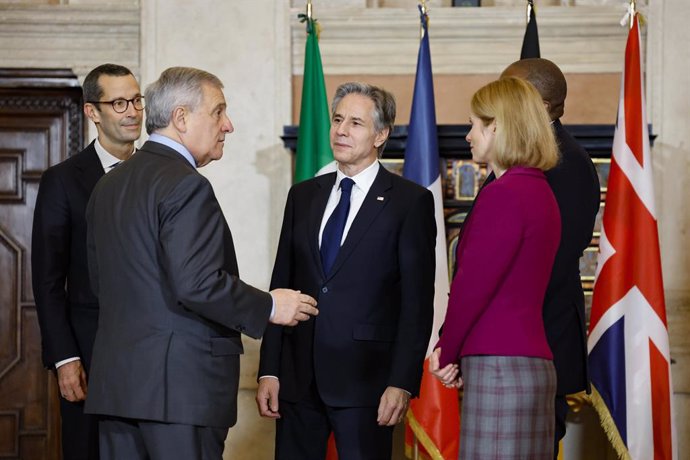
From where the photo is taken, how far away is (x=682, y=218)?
484cm

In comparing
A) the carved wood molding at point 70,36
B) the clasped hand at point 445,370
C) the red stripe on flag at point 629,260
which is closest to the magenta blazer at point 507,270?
the clasped hand at point 445,370

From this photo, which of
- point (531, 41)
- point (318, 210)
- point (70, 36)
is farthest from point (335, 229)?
point (70, 36)

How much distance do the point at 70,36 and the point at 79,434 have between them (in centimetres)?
241

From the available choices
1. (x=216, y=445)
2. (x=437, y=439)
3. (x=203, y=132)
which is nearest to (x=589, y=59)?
(x=437, y=439)

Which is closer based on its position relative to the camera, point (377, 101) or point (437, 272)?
point (377, 101)

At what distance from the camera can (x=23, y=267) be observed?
5.39 meters

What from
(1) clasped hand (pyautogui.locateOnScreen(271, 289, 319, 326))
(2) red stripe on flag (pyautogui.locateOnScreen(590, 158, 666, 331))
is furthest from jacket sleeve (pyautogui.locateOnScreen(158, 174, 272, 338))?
(2) red stripe on flag (pyautogui.locateOnScreen(590, 158, 666, 331))

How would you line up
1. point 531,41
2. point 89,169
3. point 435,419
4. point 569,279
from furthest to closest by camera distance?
1. point 531,41
2. point 435,419
3. point 89,169
4. point 569,279

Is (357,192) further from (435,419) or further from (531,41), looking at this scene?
(531,41)

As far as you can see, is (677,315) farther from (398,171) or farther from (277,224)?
(277,224)

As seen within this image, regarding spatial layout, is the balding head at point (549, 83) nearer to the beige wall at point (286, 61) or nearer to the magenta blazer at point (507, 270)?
the magenta blazer at point (507, 270)

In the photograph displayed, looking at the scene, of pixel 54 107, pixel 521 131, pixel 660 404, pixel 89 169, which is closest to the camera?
pixel 521 131

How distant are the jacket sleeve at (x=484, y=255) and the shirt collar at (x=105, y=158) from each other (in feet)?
4.76

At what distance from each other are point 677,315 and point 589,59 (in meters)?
1.26
